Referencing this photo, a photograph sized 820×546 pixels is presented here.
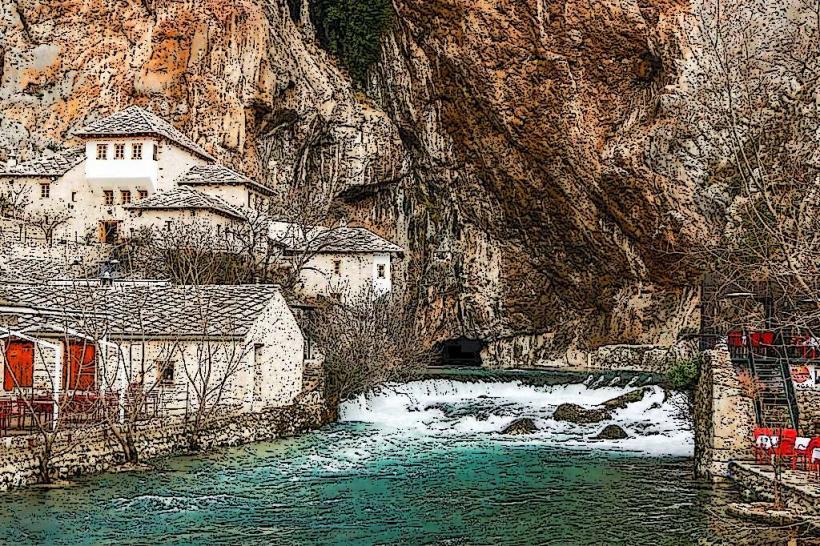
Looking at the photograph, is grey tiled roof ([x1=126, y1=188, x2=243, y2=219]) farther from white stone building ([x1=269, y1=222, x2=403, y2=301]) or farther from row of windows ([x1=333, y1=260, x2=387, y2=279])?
row of windows ([x1=333, y1=260, x2=387, y2=279])

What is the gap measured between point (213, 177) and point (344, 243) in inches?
273

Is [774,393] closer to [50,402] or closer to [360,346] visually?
[360,346]

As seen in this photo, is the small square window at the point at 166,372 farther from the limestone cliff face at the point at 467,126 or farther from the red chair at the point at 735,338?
the limestone cliff face at the point at 467,126

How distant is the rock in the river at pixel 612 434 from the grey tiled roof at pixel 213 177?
21.1m

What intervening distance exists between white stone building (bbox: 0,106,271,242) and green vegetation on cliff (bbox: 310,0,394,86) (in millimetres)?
14695

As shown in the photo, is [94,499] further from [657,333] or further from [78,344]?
[657,333]

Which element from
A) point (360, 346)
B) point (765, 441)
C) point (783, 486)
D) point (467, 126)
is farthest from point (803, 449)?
point (467, 126)

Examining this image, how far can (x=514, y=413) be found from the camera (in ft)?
114

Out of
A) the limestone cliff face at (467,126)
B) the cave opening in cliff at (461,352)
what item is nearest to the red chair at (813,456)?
the limestone cliff face at (467,126)

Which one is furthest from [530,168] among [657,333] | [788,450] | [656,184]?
[788,450]

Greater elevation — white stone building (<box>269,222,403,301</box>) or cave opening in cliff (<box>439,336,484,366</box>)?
white stone building (<box>269,222,403,301</box>)

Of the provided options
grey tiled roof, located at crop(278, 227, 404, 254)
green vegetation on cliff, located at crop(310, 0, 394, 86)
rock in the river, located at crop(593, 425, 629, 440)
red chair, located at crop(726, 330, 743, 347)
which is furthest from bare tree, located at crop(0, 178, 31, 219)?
red chair, located at crop(726, 330, 743, 347)

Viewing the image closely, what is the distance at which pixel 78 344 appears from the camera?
24.7m

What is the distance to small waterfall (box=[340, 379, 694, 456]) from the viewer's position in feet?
96.2
